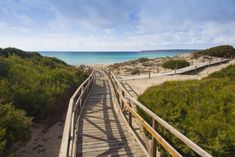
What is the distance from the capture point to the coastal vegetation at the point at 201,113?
418 cm

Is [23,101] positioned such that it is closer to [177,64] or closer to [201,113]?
[201,113]

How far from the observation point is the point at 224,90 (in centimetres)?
564

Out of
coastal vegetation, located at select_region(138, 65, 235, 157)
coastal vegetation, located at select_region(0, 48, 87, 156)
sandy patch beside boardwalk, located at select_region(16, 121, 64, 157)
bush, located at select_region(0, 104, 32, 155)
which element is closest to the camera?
coastal vegetation, located at select_region(138, 65, 235, 157)

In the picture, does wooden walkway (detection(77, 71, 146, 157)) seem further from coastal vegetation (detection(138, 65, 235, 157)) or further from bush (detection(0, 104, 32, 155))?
bush (detection(0, 104, 32, 155))

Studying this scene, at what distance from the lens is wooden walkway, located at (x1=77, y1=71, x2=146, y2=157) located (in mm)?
4801

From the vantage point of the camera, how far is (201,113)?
4.95m

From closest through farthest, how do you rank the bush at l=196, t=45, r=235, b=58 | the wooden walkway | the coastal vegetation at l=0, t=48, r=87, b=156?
1. the wooden walkway
2. the coastal vegetation at l=0, t=48, r=87, b=156
3. the bush at l=196, t=45, r=235, b=58

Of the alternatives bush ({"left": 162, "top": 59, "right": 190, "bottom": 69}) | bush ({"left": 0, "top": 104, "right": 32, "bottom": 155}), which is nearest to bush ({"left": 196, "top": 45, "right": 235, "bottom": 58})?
bush ({"left": 162, "top": 59, "right": 190, "bottom": 69})

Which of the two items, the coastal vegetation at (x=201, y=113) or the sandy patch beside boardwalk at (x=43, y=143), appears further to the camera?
the sandy patch beside boardwalk at (x=43, y=143)

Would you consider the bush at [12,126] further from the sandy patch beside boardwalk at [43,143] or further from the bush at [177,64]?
the bush at [177,64]

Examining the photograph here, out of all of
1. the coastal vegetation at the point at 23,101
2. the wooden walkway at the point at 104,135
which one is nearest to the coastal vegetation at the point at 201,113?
the wooden walkway at the point at 104,135

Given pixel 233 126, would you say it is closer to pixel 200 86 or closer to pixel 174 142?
pixel 174 142

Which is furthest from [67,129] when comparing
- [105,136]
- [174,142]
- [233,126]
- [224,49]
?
[224,49]

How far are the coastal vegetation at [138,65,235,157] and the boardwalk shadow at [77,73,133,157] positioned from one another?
102 cm
